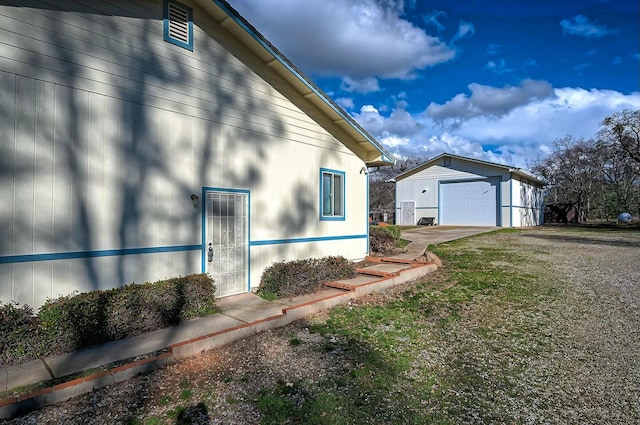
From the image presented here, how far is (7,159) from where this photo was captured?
4609mm

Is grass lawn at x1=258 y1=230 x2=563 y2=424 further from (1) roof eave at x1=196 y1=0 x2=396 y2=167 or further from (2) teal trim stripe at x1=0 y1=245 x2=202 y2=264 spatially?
(1) roof eave at x1=196 y1=0 x2=396 y2=167

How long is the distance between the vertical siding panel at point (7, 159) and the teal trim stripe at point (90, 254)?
0.11 metres

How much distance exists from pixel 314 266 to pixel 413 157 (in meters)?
51.2

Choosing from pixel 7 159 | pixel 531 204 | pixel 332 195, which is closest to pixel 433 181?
pixel 531 204

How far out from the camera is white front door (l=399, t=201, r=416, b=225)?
90.8 ft

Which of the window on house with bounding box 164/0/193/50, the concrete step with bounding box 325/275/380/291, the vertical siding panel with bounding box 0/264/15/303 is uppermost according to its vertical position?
the window on house with bounding box 164/0/193/50

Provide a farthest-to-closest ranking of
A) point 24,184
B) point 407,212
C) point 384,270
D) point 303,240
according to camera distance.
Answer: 1. point 407,212
2. point 384,270
3. point 303,240
4. point 24,184

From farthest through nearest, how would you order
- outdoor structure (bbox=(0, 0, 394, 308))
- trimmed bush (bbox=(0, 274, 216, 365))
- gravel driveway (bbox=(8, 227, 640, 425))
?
outdoor structure (bbox=(0, 0, 394, 308)), trimmed bush (bbox=(0, 274, 216, 365)), gravel driveway (bbox=(8, 227, 640, 425))

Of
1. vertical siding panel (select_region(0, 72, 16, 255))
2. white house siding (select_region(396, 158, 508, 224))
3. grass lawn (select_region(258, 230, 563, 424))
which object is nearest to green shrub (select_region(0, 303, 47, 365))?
vertical siding panel (select_region(0, 72, 16, 255))

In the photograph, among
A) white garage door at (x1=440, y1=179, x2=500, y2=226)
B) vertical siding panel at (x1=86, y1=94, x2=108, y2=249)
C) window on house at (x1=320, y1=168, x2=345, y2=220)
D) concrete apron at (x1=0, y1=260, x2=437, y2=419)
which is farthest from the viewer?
white garage door at (x1=440, y1=179, x2=500, y2=226)

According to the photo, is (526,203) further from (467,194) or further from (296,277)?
(296,277)

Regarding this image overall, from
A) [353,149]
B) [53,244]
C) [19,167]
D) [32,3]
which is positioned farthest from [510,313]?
[32,3]

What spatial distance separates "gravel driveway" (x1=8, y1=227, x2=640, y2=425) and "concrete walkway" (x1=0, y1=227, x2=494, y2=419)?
0.13 meters

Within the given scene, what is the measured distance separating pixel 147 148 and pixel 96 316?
273 centimetres
